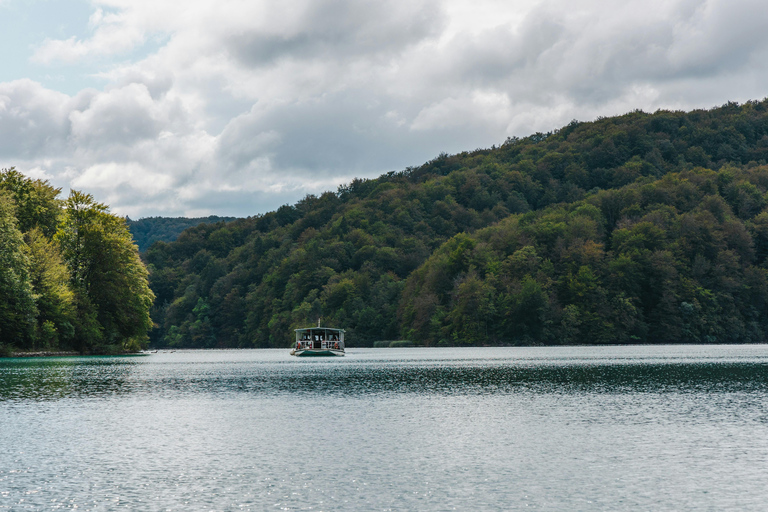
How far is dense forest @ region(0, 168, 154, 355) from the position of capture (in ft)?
274

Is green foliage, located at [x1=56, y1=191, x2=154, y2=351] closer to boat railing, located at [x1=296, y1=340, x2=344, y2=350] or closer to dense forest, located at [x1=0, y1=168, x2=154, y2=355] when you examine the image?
dense forest, located at [x1=0, y1=168, x2=154, y2=355]

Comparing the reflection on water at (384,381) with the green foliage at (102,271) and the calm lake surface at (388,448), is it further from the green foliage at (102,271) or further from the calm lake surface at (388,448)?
the green foliage at (102,271)

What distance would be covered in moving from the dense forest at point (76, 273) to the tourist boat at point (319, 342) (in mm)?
24891

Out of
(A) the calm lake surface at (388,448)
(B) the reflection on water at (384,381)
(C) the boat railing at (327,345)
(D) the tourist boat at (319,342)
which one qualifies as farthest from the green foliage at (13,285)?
(C) the boat railing at (327,345)

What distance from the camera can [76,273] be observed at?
93.2 meters

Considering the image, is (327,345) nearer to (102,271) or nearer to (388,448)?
(102,271)

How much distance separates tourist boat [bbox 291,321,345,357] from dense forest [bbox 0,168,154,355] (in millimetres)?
24891

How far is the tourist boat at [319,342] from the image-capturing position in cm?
11401

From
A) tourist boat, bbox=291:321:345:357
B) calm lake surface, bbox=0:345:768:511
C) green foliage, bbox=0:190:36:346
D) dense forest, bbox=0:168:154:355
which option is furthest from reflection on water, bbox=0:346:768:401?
tourist boat, bbox=291:321:345:357

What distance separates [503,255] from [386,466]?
138 meters

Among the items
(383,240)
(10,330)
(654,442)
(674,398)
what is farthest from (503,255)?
(654,442)

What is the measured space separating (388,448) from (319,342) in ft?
314

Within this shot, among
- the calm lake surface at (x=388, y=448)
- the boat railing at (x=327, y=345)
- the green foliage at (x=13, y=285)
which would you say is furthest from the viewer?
the boat railing at (x=327, y=345)

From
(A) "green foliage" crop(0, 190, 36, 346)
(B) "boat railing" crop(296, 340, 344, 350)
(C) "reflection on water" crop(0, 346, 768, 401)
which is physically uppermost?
(A) "green foliage" crop(0, 190, 36, 346)
